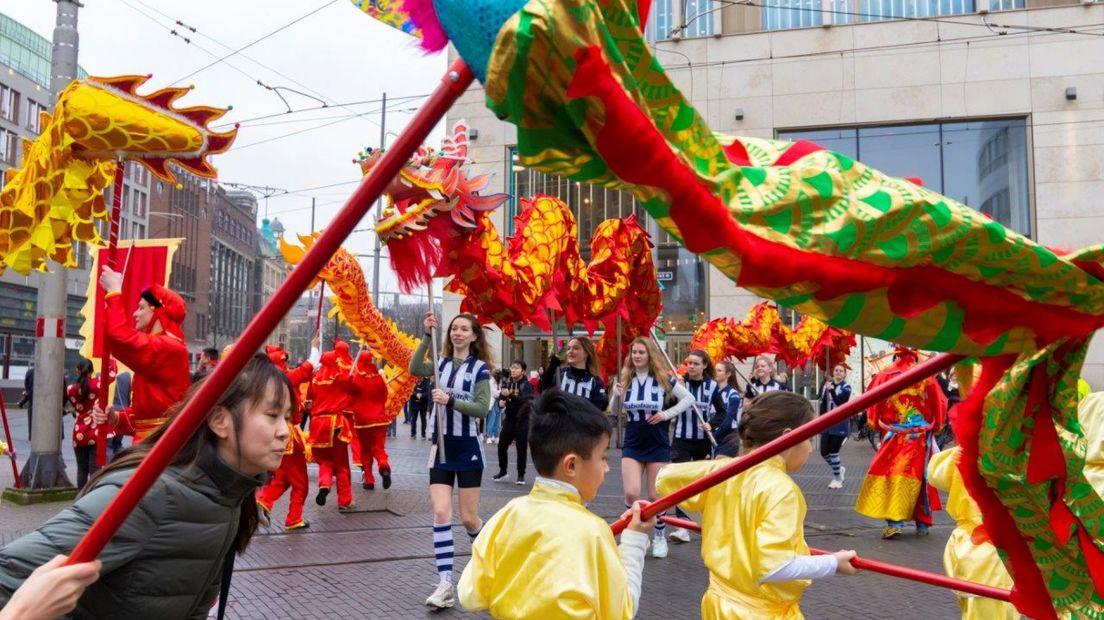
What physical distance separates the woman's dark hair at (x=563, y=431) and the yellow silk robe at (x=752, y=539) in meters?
0.52

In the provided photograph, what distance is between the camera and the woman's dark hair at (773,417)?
11.0 ft

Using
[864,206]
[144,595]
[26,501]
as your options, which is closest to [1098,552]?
[864,206]

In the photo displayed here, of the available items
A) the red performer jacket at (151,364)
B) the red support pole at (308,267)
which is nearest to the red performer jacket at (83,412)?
the red performer jacket at (151,364)

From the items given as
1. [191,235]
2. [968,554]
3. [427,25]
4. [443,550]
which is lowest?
[443,550]

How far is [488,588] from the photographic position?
8.13ft

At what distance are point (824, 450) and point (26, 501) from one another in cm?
978

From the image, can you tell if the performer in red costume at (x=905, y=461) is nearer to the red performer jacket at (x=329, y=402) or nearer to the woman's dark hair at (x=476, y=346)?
the woman's dark hair at (x=476, y=346)

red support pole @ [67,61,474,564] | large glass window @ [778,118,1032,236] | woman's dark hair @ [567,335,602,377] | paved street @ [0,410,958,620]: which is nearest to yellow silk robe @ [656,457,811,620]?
red support pole @ [67,61,474,564]

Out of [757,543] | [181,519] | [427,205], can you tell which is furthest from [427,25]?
[427,205]

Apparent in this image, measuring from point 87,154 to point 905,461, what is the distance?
733 centimetres

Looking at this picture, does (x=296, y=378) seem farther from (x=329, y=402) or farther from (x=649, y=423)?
(x=649, y=423)

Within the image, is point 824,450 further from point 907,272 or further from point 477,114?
point 477,114

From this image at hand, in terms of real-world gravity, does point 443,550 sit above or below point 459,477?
below

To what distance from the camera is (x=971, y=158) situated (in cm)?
2036
